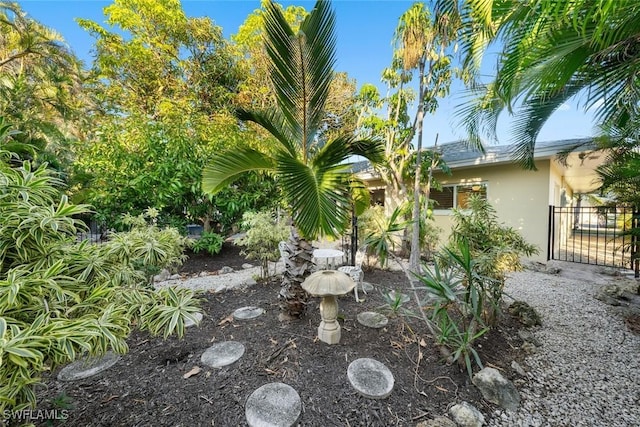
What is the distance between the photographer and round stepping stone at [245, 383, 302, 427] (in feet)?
6.05

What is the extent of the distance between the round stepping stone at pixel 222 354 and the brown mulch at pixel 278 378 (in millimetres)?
73

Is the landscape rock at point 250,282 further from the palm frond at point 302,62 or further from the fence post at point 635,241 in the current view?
the fence post at point 635,241

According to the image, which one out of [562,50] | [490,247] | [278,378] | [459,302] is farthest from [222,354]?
[562,50]

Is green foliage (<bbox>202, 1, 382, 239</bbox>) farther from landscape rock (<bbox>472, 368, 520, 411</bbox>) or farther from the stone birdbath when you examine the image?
landscape rock (<bbox>472, 368, 520, 411</bbox>)

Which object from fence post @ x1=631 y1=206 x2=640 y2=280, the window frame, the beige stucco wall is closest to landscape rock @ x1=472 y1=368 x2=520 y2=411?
fence post @ x1=631 y1=206 x2=640 y2=280

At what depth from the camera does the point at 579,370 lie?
2613mm

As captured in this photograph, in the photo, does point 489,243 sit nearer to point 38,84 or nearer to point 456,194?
point 456,194

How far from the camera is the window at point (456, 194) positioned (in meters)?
7.99

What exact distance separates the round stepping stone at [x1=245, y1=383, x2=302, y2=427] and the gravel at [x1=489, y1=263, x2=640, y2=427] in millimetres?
1615

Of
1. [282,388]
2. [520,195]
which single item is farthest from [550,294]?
[282,388]

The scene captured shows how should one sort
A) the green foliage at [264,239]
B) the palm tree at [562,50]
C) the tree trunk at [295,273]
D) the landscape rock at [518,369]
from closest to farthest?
the palm tree at [562,50]
the landscape rock at [518,369]
the tree trunk at [295,273]
the green foliage at [264,239]

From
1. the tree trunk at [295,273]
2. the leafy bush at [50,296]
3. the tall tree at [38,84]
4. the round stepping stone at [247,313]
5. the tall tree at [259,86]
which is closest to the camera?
the leafy bush at [50,296]

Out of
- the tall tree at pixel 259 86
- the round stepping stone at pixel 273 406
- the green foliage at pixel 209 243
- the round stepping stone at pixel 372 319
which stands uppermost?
the tall tree at pixel 259 86

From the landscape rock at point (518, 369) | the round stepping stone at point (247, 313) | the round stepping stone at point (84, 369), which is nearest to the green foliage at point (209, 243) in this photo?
the round stepping stone at point (247, 313)
